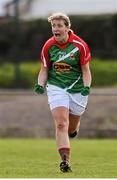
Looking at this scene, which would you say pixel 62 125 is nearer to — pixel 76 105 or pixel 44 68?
pixel 76 105

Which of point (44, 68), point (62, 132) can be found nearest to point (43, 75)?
point (44, 68)

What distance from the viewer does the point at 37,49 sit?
32.7 meters

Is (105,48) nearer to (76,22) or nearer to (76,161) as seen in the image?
(76,22)

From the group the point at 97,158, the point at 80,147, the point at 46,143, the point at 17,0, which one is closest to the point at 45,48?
the point at 97,158

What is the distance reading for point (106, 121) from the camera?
21.7 metres

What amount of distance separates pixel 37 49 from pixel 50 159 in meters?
18.8

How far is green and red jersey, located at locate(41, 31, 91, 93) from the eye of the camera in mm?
11031

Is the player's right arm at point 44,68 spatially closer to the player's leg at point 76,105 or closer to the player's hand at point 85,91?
the player's leg at point 76,105

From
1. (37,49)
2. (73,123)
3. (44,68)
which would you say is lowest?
(37,49)

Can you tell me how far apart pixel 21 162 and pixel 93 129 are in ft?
27.5

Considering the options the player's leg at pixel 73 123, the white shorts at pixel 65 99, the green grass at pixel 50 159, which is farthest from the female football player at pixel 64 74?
the green grass at pixel 50 159

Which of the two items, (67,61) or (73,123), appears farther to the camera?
(73,123)

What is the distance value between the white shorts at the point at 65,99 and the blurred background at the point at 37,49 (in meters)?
10.9

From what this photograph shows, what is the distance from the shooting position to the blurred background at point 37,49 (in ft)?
74.5
